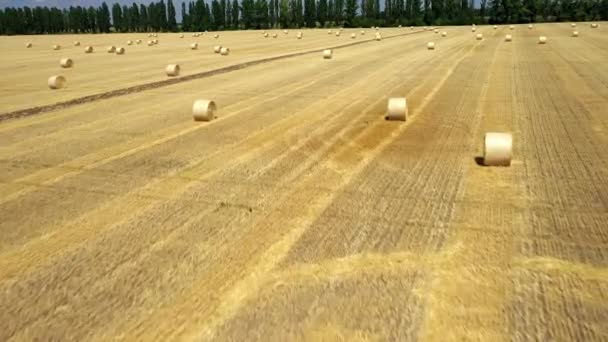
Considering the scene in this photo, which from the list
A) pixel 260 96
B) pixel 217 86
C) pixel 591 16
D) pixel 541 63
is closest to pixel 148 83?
pixel 217 86

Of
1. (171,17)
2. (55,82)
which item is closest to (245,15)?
(171,17)

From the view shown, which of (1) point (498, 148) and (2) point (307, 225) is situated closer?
(2) point (307, 225)

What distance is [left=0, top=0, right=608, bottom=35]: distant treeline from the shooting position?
109125mm

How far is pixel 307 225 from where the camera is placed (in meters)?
6.15

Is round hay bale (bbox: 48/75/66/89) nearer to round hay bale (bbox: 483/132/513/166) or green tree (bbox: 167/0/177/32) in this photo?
round hay bale (bbox: 483/132/513/166)

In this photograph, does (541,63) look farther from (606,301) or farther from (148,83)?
(606,301)

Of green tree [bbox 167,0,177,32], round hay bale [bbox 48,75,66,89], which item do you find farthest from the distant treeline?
round hay bale [bbox 48,75,66,89]

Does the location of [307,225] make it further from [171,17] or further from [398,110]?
[171,17]

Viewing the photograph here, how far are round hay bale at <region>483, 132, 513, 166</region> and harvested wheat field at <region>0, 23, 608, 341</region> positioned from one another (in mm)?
235

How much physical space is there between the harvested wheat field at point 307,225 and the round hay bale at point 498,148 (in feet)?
0.77

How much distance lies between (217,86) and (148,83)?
2.96 m

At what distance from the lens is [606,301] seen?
4.44 meters

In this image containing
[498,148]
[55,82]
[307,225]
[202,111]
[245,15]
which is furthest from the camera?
[245,15]

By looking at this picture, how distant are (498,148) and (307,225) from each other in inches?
140
